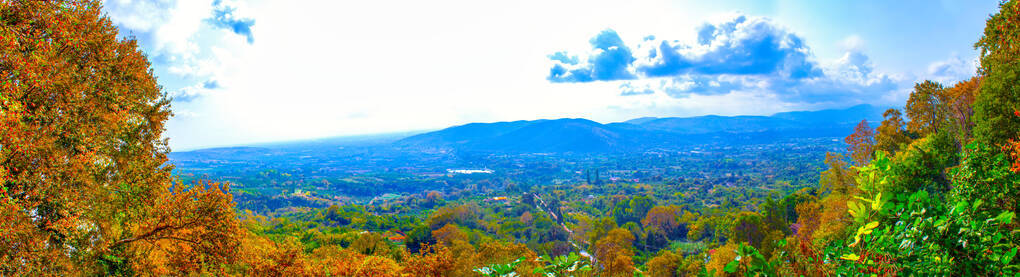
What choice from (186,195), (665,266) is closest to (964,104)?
(665,266)

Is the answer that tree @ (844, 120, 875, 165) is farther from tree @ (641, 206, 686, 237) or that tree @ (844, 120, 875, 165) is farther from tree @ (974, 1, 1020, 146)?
tree @ (641, 206, 686, 237)

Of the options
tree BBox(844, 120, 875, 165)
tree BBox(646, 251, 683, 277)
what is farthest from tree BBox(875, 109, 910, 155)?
tree BBox(646, 251, 683, 277)

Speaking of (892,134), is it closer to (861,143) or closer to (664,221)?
(861,143)

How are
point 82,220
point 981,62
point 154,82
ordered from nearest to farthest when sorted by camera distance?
point 82,220
point 154,82
point 981,62

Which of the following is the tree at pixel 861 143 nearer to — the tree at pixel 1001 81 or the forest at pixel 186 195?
the forest at pixel 186 195

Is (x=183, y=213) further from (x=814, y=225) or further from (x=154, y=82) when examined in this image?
(x=814, y=225)

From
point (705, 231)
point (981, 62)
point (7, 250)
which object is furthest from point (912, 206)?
point (705, 231)
